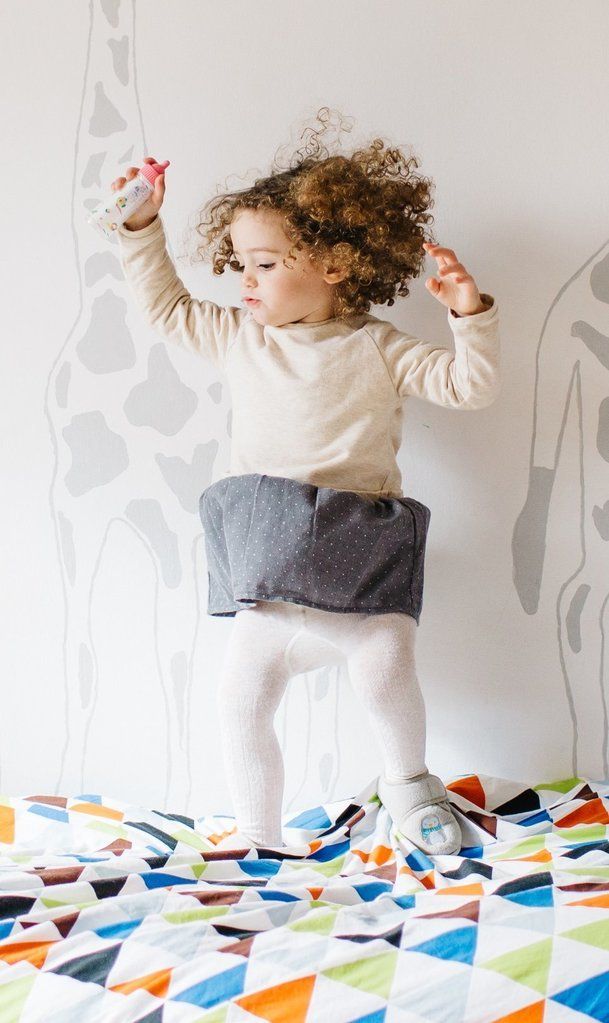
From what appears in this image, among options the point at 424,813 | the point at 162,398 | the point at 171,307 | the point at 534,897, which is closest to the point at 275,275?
the point at 171,307

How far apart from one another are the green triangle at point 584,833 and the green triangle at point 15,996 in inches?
24.1

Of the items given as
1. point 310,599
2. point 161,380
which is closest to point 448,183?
point 161,380

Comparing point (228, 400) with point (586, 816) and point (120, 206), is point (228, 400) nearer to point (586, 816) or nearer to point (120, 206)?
point (120, 206)

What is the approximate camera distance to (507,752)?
134cm

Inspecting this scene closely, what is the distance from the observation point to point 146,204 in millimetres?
1267

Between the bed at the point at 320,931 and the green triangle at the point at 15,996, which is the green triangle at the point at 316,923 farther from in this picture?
the green triangle at the point at 15,996

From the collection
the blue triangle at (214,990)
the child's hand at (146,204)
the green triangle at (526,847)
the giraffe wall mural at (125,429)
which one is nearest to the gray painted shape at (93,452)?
the giraffe wall mural at (125,429)

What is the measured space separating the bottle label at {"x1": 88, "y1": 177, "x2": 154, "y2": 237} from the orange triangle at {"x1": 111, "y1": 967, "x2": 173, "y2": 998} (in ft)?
2.81

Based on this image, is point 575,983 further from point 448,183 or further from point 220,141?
point 220,141

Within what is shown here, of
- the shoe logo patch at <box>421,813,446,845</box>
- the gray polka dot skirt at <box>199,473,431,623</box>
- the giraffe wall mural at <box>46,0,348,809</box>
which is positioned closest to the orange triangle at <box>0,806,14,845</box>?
the giraffe wall mural at <box>46,0,348,809</box>

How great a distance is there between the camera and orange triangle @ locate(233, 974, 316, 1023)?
26.6 inches

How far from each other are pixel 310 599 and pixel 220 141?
0.66 m

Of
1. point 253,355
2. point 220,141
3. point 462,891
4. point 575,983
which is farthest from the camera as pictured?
point 220,141

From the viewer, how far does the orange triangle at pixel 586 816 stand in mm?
→ 1178
